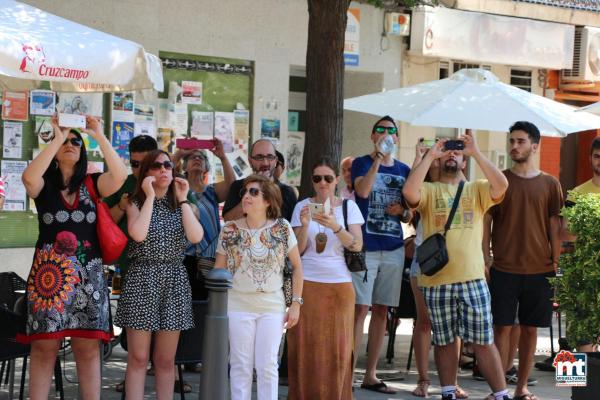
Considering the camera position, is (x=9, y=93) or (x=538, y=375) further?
(x=9, y=93)

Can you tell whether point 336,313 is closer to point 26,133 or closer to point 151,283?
point 151,283

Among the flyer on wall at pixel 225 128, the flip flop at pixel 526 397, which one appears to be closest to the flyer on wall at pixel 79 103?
the flyer on wall at pixel 225 128

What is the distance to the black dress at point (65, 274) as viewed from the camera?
6.92 m

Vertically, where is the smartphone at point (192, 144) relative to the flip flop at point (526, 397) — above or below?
above

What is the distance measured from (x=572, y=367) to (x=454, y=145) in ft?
6.30

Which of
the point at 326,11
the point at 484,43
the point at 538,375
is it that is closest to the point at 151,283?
the point at 326,11

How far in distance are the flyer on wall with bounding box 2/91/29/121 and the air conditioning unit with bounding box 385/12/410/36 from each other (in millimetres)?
5876

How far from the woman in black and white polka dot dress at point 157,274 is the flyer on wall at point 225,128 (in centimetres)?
741

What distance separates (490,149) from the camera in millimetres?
18516

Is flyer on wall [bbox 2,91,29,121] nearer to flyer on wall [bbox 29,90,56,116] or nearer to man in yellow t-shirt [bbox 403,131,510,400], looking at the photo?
flyer on wall [bbox 29,90,56,116]

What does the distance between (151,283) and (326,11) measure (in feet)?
12.3

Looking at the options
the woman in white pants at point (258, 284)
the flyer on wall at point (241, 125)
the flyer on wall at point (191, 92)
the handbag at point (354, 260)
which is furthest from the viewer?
the flyer on wall at point (241, 125)

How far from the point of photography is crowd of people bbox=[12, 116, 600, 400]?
7.05 m

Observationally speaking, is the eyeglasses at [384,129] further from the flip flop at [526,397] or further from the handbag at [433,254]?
the flip flop at [526,397]
